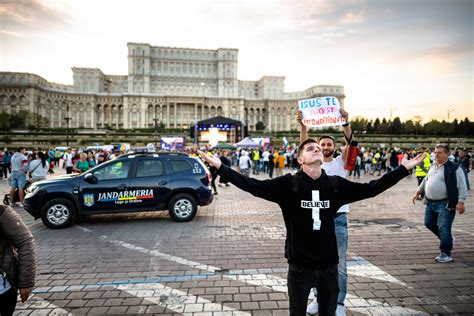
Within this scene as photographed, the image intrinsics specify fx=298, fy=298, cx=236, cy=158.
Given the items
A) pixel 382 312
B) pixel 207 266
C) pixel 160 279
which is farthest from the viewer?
pixel 207 266

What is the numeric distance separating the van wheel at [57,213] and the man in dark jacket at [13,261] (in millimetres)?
5753

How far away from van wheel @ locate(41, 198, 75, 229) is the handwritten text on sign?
6.33 m

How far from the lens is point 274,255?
18.0 ft

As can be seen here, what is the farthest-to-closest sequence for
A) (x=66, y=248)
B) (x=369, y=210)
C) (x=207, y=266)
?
1. (x=369, y=210)
2. (x=66, y=248)
3. (x=207, y=266)

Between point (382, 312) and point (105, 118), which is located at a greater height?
point (105, 118)

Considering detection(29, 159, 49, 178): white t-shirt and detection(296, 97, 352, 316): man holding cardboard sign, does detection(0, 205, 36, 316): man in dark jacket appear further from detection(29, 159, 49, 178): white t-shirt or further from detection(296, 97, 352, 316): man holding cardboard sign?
detection(29, 159, 49, 178): white t-shirt

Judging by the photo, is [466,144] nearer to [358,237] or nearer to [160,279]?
[358,237]

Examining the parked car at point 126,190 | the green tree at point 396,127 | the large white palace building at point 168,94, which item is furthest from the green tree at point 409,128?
the parked car at point 126,190

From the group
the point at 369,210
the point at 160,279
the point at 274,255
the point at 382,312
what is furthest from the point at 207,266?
the point at 369,210

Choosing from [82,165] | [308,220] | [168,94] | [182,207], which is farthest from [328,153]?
[168,94]

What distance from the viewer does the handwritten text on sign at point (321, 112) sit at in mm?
4500

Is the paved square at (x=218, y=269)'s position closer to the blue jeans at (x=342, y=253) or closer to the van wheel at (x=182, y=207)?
the van wheel at (x=182, y=207)

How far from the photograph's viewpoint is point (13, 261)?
2.35 meters

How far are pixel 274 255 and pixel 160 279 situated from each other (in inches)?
82.6
